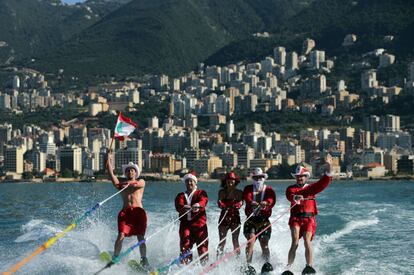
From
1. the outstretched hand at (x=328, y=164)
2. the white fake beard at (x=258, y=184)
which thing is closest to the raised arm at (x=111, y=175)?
the white fake beard at (x=258, y=184)

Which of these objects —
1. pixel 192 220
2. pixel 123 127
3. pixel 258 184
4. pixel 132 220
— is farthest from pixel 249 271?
pixel 123 127

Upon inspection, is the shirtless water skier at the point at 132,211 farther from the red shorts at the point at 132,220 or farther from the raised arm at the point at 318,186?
the raised arm at the point at 318,186

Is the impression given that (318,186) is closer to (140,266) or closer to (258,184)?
(258,184)

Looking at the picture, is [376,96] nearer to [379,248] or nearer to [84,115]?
[84,115]

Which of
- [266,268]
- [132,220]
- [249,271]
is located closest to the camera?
[249,271]

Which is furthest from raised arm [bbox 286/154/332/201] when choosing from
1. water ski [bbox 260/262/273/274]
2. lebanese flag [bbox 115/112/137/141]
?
lebanese flag [bbox 115/112/137/141]

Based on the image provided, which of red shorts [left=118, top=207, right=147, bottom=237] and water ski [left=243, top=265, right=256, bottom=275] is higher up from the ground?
red shorts [left=118, top=207, right=147, bottom=237]

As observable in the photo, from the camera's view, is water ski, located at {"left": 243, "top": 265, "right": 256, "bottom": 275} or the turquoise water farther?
the turquoise water

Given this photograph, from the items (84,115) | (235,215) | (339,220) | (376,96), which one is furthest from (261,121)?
(235,215)

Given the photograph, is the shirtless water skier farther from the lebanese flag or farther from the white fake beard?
the white fake beard
